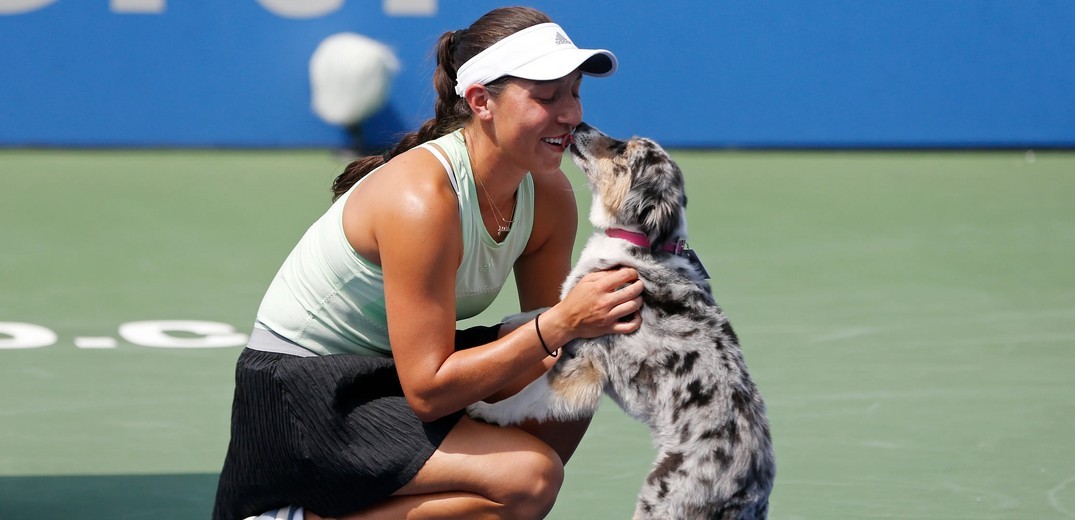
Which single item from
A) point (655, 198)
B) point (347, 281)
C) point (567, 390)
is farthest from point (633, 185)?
point (347, 281)

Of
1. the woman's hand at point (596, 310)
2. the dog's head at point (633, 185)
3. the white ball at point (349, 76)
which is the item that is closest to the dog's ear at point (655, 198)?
the dog's head at point (633, 185)

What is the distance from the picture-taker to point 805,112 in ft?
32.4

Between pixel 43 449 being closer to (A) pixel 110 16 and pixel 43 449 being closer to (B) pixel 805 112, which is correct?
(A) pixel 110 16

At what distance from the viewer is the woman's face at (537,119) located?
3.23 m

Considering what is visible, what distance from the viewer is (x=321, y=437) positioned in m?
3.21

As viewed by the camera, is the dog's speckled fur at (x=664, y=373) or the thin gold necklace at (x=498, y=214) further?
the thin gold necklace at (x=498, y=214)

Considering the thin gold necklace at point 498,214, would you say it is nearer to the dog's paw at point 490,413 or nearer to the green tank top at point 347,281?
the green tank top at point 347,281

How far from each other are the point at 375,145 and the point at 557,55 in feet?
22.3

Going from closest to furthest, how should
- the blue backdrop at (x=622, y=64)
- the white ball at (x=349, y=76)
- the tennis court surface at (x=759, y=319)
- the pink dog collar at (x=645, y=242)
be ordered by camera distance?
1. the pink dog collar at (x=645, y=242)
2. the tennis court surface at (x=759, y=319)
3. the white ball at (x=349, y=76)
4. the blue backdrop at (x=622, y=64)

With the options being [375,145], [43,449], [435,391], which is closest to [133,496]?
[43,449]

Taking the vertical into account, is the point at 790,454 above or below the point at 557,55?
below

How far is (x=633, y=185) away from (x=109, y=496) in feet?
6.22

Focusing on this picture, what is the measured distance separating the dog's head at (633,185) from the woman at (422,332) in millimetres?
85

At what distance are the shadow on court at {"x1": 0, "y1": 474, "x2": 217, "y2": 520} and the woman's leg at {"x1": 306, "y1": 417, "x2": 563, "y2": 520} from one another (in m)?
0.92
